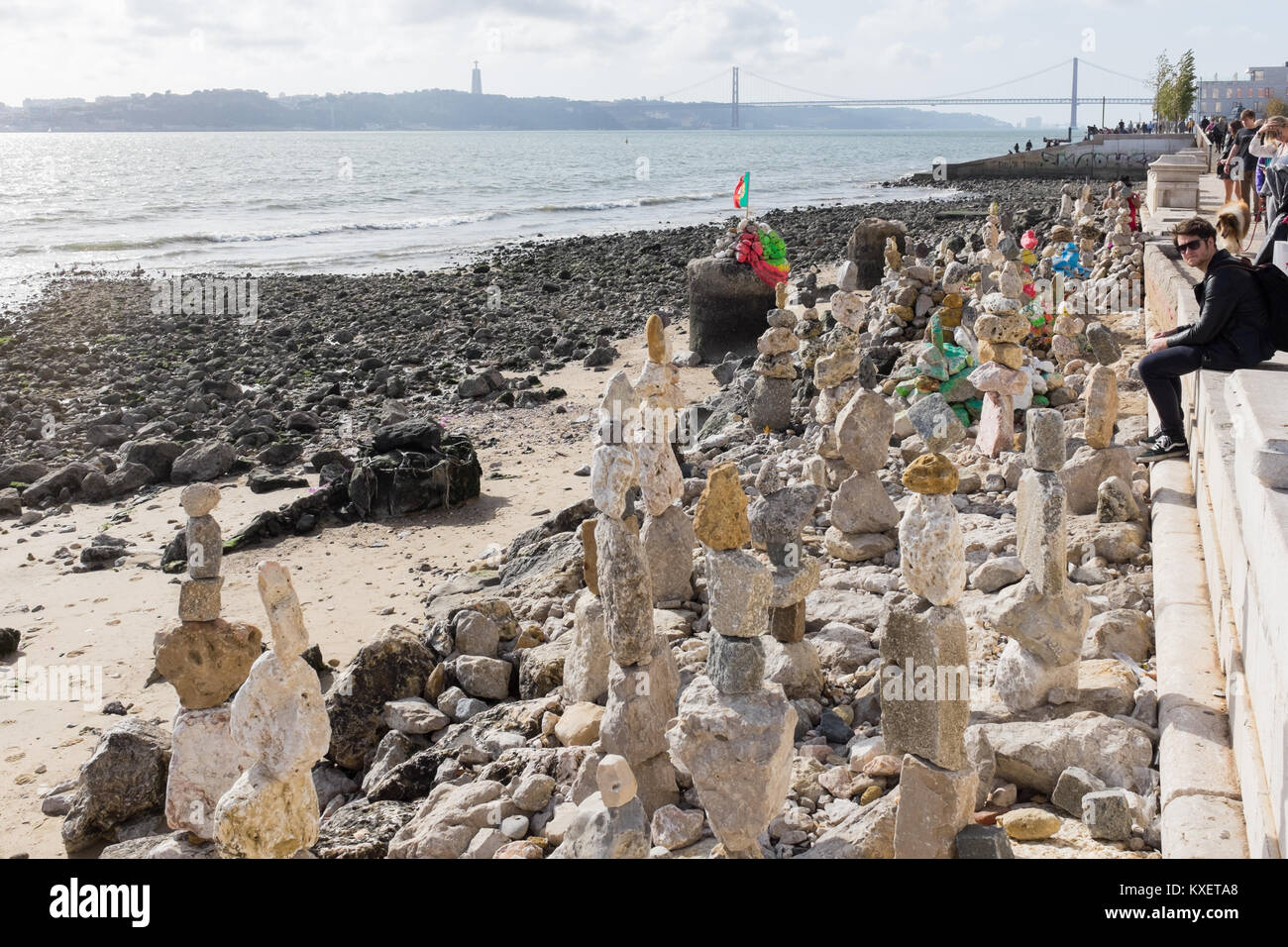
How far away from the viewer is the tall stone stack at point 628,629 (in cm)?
415

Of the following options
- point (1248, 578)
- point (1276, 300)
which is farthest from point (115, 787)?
point (1276, 300)

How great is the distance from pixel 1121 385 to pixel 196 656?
7491 mm

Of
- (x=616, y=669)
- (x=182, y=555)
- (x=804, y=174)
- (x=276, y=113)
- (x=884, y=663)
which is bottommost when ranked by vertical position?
(x=182, y=555)

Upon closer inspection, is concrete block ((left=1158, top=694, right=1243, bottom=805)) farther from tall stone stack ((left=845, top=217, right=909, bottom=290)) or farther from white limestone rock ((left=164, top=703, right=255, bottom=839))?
tall stone stack ((left=845, top=217, right=909, bottom=290))

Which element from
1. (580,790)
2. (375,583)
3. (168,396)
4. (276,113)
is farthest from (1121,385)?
(276,113)

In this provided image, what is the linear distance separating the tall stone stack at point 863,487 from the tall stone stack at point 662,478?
113 cm

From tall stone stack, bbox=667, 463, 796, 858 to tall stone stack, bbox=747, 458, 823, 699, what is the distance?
5.04 ft

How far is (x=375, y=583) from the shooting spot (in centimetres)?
832

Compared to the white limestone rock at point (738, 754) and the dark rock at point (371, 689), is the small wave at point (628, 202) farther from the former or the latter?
the white limestone rock at point (738, 754)

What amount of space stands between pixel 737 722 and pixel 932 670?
1.91 feet

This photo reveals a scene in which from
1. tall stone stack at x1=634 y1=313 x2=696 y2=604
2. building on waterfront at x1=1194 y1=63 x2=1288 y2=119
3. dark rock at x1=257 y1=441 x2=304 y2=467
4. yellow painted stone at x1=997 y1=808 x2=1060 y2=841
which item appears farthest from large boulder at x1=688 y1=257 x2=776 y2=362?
building on waterfront at x1=1194 y1=63 x2=1288 y2=119

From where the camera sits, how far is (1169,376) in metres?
6.75

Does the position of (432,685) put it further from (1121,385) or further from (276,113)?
(276,113)

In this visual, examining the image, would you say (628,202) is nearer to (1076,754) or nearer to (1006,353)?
(1006,353)
